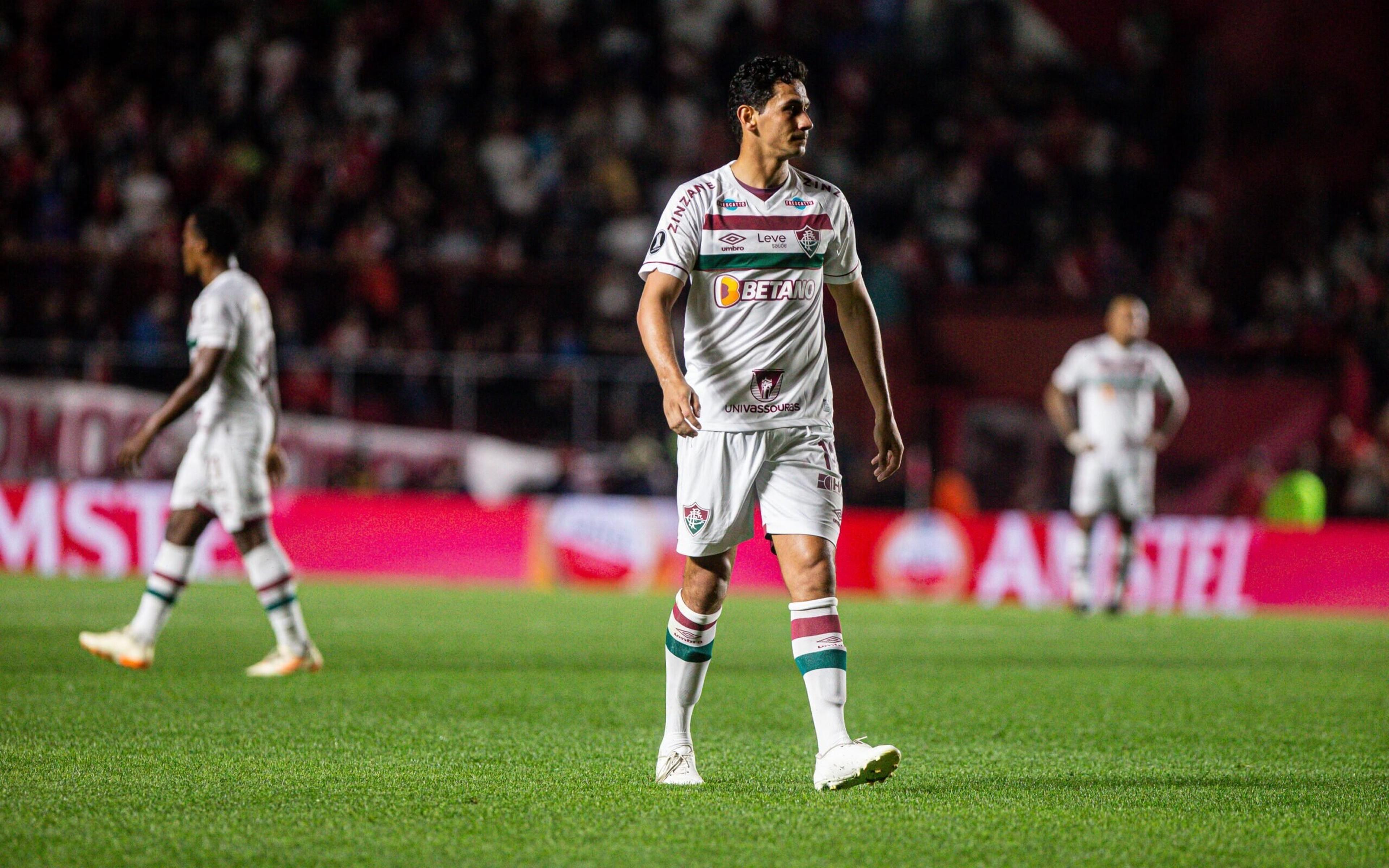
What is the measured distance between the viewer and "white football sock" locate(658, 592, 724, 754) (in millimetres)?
5512

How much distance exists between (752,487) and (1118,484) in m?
8.96

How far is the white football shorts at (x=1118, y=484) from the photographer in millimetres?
13742

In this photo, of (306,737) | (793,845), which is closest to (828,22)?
(306,737)

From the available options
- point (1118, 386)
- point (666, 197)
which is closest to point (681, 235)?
point (1118, 386)

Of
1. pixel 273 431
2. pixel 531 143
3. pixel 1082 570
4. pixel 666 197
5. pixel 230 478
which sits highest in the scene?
pixel 531 143

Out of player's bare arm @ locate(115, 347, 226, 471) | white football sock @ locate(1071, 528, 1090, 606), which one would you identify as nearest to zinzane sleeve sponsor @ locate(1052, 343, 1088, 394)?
white football sock @ locate(1071, 528, 1090, 606)

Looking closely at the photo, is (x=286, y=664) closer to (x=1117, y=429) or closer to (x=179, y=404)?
(x=179, y=404)

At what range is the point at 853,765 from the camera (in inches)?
199

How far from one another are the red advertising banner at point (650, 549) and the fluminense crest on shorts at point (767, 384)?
415 inches

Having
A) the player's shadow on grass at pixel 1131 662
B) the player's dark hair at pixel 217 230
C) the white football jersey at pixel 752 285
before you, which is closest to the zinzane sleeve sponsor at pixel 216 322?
the player's dark hair at pixel 217 230

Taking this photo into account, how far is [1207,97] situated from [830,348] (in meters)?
7.98

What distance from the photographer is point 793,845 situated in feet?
14.4

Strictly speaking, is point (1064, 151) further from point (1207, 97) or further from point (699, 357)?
point (699, 357)

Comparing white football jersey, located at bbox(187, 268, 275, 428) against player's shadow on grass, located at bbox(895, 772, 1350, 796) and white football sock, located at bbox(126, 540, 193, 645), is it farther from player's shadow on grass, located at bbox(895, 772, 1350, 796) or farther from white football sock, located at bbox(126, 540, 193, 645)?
player's shadow on grass, located at bbox(895, 772, 1350, 796)
